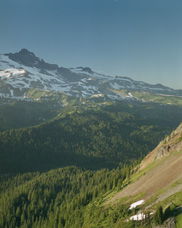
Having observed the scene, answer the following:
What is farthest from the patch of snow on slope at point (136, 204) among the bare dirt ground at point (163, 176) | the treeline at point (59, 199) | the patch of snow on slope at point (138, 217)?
the patch of snow on slope at point (138, 217)

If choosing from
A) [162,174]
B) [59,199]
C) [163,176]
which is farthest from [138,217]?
[59,199]

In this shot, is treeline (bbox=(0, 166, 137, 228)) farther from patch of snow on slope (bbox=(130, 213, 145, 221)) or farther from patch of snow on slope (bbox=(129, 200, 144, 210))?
patch of snow on slope (bbox=(130, 213, 145, 221))

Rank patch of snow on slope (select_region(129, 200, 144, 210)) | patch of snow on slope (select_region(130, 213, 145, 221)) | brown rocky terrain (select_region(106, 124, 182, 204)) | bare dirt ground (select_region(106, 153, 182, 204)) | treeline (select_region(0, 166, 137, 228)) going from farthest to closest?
treeline (select_region(0, 166, 137, 228)), bare dirt ground (select_region(106, 153, 182, 204)), brown rocky terrain (select_region(106, 124, 182, 204)), patch of snow on slope (select_region(129, 200, 144, 210)), patch of snow on slope (select_region(130, 213, 145, 221))

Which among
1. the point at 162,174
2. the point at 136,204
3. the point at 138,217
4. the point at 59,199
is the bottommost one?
the point at 59,199

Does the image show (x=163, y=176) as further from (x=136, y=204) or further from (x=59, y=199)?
(x=59, y=199)

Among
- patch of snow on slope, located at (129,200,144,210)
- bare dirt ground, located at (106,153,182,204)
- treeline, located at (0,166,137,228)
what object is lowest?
treeline, located at (0,166,137,228)

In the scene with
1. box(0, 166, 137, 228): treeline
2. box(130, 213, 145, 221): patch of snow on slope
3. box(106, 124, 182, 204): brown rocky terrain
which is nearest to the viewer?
box(130, 213, 145, 221): patch of snow on slope

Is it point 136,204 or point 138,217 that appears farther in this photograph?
point 136,204

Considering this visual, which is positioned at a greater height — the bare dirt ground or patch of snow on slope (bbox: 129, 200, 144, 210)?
the bare dirt ground

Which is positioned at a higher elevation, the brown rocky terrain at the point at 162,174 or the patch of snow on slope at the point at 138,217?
the brown rocky terrain at the point at 162,174

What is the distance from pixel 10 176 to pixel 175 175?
174m

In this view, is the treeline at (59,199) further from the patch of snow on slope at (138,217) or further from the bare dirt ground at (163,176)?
the bare dirt ground at (163,176)

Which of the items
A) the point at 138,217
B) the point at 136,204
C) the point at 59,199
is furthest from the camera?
the point at 59,199

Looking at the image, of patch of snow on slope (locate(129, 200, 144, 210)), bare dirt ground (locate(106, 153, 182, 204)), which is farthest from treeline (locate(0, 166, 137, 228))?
bare dirt ground (locate(106, 153, 182, 204))
